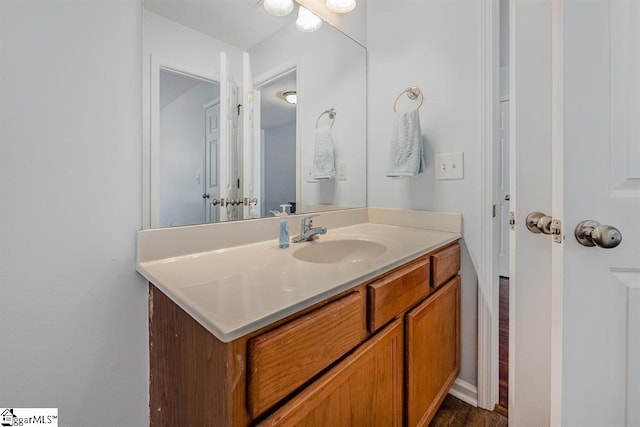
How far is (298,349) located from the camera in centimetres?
55

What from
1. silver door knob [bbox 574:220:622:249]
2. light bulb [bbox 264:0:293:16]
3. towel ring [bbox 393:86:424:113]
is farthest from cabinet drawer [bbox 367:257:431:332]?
light bulb [bbox 264:0:293:16]

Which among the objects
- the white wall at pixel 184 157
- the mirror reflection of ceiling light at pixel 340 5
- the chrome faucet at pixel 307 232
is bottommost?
the chrome faucet at pixel 307 232

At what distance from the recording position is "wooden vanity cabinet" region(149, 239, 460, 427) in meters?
0.49

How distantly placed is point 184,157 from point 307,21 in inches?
37.3

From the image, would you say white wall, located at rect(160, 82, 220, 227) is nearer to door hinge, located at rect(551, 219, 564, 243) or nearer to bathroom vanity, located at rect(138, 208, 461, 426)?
bathroom vanity, located at rect(138, 208, 461, 426)

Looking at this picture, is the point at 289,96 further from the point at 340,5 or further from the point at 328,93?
the point at 340,5

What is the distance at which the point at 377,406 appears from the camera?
30.1 inches

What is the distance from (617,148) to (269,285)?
0.88 meters

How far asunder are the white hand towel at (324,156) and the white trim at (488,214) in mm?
718

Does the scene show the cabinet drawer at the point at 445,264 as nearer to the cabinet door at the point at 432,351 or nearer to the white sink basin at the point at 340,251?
the cabinet door at the point at 432,351

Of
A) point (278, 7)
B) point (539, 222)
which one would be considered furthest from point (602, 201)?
point (278, 7)

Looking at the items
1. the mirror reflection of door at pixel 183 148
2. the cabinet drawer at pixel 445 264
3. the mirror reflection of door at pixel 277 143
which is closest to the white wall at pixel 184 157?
the mirror reflection of door at pixel 183 148

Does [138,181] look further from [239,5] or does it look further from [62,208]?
[239,5]

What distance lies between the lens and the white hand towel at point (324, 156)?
1.49m
